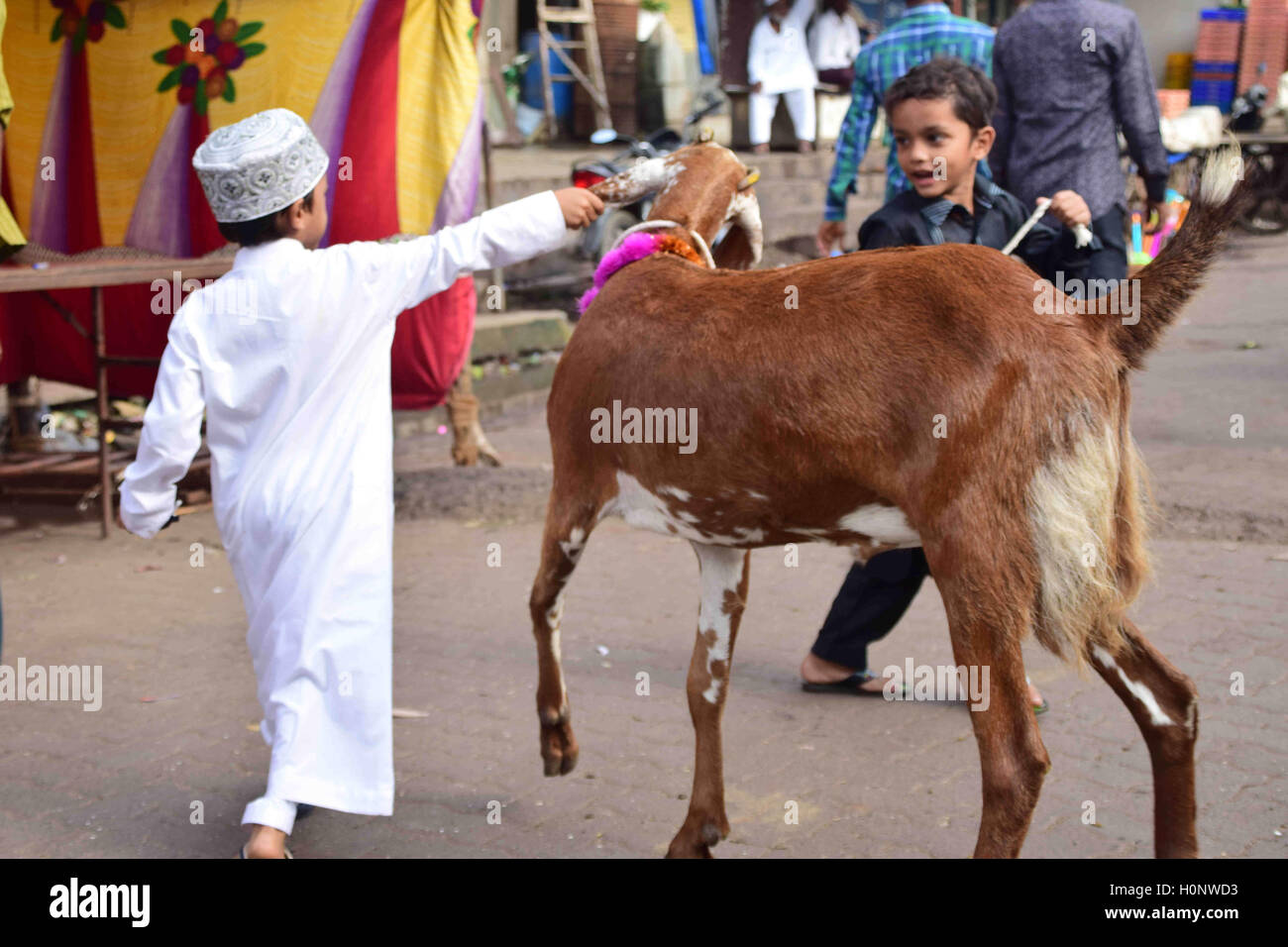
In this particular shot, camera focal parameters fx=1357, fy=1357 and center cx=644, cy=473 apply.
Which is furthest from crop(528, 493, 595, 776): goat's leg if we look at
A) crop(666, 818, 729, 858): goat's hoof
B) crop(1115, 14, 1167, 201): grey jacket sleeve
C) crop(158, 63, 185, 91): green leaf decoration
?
crop(158, 63, 185, 91): green leaf decoration

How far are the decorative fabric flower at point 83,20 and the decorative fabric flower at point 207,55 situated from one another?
→ 0.32 meters

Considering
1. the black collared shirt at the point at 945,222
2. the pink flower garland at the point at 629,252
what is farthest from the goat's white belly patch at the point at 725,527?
the black collared shirt at the point at 945,222

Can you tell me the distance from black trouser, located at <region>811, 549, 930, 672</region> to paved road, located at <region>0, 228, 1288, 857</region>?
0.18m

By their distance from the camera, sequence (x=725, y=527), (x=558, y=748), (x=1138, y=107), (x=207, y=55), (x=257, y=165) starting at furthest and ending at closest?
1. (x=207, y=55)
2. (x=1138, y=107)
3. (x=558, y=748)
4. (x=257, y=165)
5. (x=725, y=527)

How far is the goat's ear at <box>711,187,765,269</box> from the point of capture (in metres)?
3.59

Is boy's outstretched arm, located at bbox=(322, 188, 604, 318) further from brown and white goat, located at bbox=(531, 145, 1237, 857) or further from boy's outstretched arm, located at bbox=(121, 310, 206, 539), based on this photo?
boy's outstretched arm, located at bbox=(121, 310, 206, 539)

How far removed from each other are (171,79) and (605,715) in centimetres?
445

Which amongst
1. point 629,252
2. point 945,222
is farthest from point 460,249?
point 945,222

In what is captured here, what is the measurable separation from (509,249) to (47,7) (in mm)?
5050

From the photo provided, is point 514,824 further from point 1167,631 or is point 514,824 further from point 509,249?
point 1167,631

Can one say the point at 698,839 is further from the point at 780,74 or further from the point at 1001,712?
the point at 780,74

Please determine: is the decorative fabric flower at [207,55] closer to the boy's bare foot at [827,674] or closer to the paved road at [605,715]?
the paved road at [605,715]

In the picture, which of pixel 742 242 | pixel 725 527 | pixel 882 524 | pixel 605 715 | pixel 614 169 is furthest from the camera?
pixel 614 169

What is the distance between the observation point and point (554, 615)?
3439 mm
